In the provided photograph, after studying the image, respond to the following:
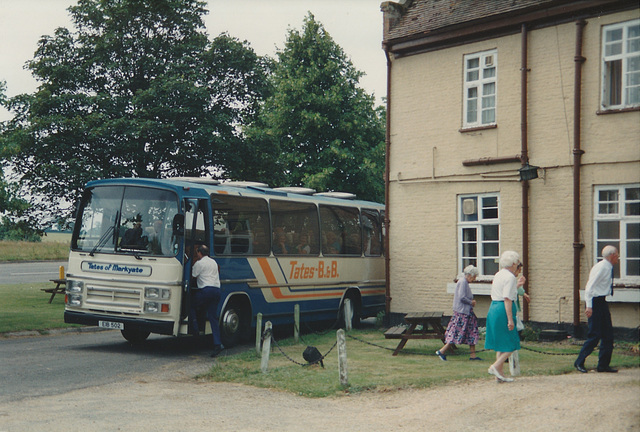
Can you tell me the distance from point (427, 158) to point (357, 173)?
2148 centimetres

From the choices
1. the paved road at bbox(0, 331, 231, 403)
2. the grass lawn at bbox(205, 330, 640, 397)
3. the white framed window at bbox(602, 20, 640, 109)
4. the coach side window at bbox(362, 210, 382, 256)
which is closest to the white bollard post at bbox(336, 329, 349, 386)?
the grass lawn at bbox(205, 330, 640, 397)

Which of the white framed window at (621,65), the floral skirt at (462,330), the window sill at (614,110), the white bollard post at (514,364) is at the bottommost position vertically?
the white bollard post at (514,364)

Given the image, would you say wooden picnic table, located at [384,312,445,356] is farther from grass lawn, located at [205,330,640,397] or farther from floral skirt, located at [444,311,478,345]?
floral skirt, located at [444,311,478,345]

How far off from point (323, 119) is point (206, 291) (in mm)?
25103

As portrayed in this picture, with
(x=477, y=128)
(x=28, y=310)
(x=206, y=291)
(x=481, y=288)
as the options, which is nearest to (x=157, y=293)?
(x=206, y=291)

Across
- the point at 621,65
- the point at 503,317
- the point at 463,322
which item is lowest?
the point at 463,322

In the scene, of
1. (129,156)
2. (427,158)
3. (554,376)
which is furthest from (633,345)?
(129,156)

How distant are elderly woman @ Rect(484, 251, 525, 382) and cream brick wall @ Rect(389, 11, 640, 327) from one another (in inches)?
207

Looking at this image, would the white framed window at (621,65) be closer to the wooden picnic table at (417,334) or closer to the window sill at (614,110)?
the window sill at (614,110)

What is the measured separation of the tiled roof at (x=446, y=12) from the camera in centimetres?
1677

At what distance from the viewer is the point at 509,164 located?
1695cm

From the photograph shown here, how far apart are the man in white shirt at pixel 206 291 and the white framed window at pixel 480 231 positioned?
612cm

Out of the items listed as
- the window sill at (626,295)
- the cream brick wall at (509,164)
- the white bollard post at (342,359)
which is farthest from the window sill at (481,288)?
the white bollard post at (342,359)

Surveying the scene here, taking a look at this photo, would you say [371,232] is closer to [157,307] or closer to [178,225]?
[178,225]
